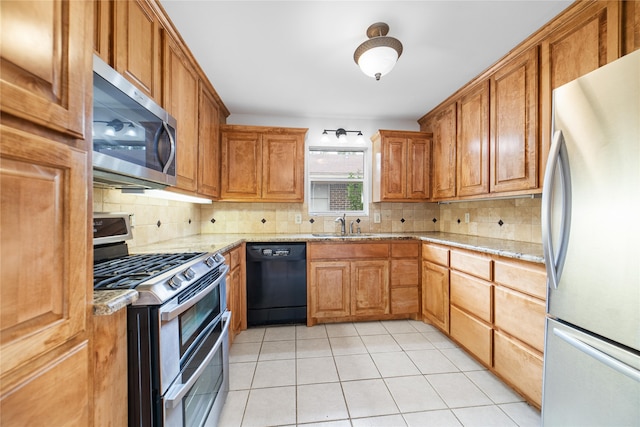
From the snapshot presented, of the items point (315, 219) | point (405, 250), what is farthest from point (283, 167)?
point (405, 250)

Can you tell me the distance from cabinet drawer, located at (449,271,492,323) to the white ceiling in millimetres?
1738

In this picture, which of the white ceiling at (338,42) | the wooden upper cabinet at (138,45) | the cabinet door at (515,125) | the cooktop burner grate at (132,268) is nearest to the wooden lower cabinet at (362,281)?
the cabinet door at (515,125)

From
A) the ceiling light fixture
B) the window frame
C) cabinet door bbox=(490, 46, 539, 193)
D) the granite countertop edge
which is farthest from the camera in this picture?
the window frame

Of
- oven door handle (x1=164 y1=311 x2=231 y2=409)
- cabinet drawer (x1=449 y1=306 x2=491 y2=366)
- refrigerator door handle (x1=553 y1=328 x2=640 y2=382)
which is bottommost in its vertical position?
cabinet drawer (x1=449 y1=306 x2=491 y2=366)

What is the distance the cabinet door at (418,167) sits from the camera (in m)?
3.01

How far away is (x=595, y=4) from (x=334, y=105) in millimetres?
1983

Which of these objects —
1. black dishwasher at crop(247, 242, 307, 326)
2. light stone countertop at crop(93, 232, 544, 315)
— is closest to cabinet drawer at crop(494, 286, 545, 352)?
light stone countertop at crop(93, 232, 544, 315)

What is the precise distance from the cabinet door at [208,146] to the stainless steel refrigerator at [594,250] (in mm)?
2407

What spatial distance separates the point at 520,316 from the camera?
1532mm

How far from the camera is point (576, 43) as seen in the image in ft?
4.88

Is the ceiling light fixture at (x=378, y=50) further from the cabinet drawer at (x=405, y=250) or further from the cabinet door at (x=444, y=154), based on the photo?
the cabinet drawer at (x=405, y=250)

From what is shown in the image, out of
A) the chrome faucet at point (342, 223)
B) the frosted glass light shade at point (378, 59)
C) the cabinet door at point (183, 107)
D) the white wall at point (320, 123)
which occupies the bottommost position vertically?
the chrome faucet at point (342, 223)

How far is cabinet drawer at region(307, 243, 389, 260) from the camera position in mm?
2574

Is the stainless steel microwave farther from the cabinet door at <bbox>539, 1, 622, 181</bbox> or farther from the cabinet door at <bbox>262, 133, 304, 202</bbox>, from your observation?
the cabinet door at <bbox>539, 1, 622, 181</bbox>
